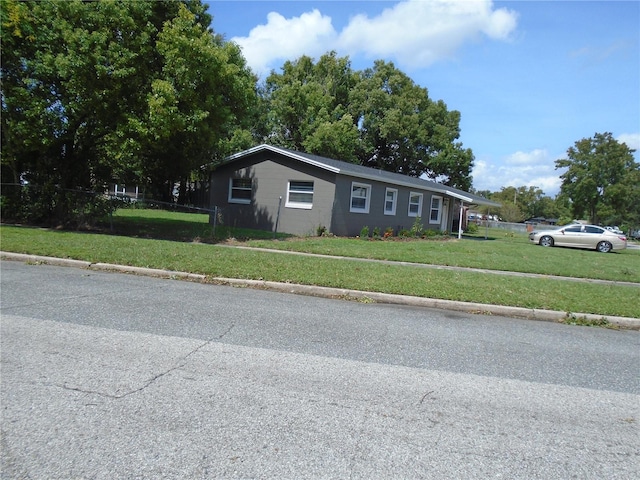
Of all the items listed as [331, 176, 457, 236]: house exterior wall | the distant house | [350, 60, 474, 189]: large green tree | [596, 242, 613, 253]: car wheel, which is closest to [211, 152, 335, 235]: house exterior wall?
[331, 176, 457, 236]: house exterior wall

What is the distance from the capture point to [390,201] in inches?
936

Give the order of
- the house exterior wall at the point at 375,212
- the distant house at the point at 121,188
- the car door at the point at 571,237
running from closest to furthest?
the distant house at the point at 121,188 → the house exterior wall at the point at 375,212 → the car door at the point at 571,237

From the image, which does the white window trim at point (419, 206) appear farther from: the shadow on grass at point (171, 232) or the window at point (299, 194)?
the shadow on grass at point (171, 232)

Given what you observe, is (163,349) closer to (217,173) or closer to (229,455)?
(229,455)

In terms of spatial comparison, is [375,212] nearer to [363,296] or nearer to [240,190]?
[240,190]

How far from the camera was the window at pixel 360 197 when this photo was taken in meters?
21.0

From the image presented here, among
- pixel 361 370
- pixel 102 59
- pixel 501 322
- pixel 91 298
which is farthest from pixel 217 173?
pixel 361 370

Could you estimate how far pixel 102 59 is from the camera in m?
13.6

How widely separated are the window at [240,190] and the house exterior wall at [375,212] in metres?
4.47

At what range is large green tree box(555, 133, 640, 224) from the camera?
66000mm

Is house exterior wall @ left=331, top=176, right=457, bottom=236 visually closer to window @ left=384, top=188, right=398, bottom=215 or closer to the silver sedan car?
window @ left=384, top=188, right=398, bottom=215

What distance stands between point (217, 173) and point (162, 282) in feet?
46.8

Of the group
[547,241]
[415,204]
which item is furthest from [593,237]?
[415,204]

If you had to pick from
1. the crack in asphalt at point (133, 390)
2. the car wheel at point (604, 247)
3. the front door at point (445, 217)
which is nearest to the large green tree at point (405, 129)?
the front door at point (445, 217)
